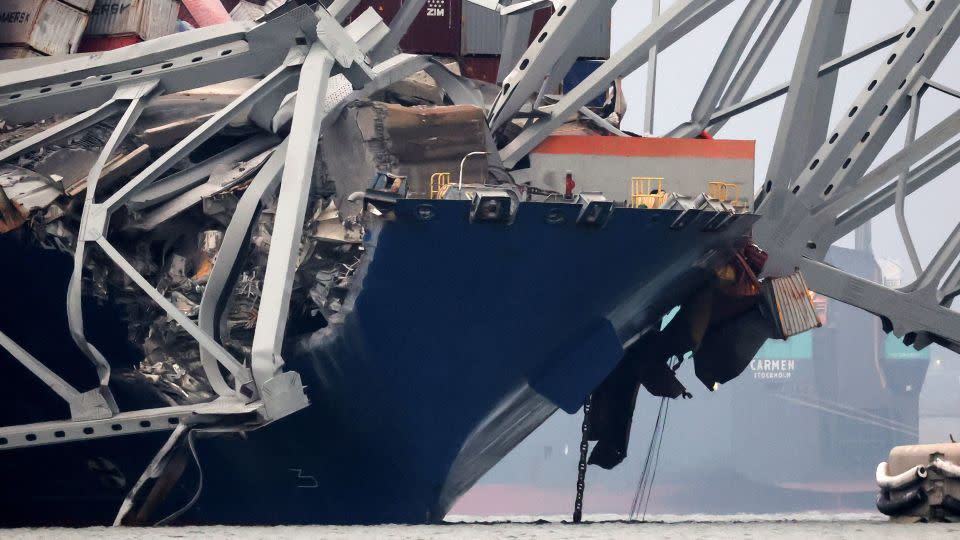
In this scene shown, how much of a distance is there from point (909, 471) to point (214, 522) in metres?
10.1

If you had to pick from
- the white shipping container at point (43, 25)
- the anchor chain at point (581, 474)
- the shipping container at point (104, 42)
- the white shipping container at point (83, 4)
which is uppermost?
the white shipping container at point (83, 4)

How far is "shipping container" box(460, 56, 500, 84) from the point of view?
25.3m

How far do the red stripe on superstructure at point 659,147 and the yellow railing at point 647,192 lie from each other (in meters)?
0.42

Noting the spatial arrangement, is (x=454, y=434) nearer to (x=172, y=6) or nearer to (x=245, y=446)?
(x=245, y=446)

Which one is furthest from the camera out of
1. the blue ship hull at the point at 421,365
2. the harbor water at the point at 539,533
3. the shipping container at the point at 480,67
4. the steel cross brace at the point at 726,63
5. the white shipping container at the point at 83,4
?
the shipping container at the point at 480,67

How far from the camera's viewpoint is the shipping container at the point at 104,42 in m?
21.9

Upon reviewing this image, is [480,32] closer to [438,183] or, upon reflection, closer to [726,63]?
[726,63]

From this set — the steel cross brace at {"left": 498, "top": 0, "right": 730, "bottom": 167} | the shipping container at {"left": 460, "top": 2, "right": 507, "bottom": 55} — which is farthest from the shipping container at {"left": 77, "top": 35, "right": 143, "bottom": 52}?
the steel cross brace at {"left": 498, "top": 0, "right": 730, "bottom": 167}

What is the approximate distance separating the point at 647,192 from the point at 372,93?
428 centimetres

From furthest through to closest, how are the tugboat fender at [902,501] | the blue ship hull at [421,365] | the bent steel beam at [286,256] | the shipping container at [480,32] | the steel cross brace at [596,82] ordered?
the shipping container at [480,32]
the steel cross brace at [596,82]
the tugboat fender at [902,501]
the blue ship hull at [421,365]
the bent steel beam at [286,256]

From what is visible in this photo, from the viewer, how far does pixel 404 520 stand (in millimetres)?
18562

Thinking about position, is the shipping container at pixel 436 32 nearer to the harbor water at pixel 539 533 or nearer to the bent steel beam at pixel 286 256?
the bent steel beam at pixel 286 256

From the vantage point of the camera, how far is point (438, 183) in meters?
17.6

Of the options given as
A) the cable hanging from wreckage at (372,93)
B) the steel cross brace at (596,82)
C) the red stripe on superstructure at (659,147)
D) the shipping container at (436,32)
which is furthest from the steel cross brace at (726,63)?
the shipping container at (436,32)
